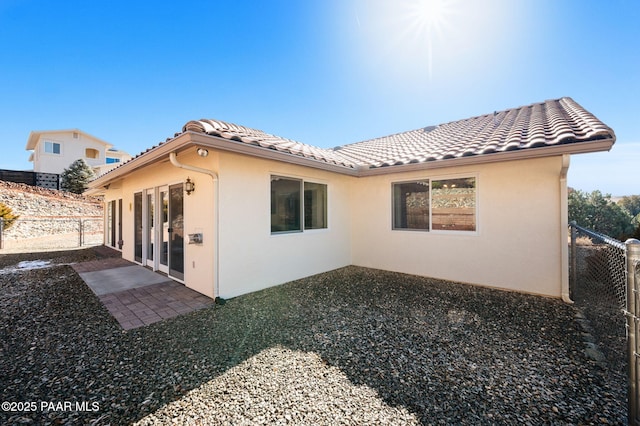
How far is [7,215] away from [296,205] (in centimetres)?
1734

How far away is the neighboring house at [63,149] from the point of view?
88.7 ft

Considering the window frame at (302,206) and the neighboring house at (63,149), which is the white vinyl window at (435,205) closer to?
the window frame at (302,206)

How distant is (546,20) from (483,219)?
5624 millimetres

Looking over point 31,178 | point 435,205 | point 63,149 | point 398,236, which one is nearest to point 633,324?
point 435,205

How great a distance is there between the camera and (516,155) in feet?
16.0

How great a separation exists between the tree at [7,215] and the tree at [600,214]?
26.8 metres

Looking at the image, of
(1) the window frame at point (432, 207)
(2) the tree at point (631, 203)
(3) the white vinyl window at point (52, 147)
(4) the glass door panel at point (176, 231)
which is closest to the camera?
(1) the window frame at point (432, 207)

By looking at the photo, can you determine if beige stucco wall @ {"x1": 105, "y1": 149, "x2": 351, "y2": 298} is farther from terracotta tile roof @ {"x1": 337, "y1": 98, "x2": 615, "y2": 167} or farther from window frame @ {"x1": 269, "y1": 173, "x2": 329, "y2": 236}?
terracotta tile roof @ {"x1": 337, "y1": 98, "x2": 615, "y2": 167}

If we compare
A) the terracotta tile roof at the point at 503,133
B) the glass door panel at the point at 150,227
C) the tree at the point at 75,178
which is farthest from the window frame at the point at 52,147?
the terracotta tile roof at the point at 503,133

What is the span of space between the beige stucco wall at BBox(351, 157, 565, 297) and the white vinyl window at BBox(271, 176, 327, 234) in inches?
75.5

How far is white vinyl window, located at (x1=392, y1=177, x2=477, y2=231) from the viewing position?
625 cm

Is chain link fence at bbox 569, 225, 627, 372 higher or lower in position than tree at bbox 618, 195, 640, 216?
lower

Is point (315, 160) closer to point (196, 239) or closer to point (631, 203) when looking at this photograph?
point (196, 239)

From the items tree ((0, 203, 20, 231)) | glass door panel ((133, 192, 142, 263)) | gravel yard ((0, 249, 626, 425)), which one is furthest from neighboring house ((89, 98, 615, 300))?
tree ((0, 203, 20, 231))
